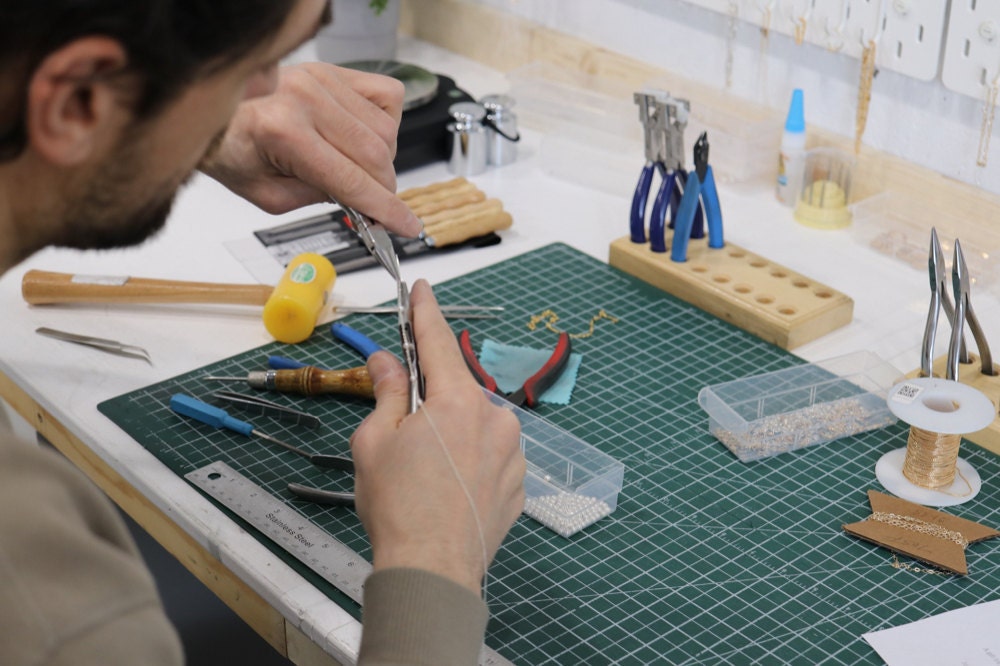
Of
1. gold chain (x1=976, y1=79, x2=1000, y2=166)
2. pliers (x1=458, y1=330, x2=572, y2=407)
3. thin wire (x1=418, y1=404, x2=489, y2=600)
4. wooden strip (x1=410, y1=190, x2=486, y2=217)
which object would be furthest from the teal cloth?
gold chain (x1=976, y1=79, x2=1000, y2=166)

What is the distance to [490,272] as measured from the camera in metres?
1.78

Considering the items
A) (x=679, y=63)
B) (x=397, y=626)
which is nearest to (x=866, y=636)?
(x=397, y=626)

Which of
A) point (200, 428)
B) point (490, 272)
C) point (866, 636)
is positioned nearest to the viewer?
point (866, 636)

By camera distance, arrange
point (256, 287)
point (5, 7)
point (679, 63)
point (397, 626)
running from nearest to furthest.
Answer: point (5, 7) < point (397, 626) < point (256, 287) < point (679, 63)

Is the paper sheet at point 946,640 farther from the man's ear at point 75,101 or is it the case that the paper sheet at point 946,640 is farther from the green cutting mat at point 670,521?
the man's ear at point 75,101

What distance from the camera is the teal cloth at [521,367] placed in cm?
150

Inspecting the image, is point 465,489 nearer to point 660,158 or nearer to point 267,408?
point 267,408

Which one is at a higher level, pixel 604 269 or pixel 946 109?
pixel 946 109

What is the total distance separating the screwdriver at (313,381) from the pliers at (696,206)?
1.64 ft

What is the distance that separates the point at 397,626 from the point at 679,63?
1493mm

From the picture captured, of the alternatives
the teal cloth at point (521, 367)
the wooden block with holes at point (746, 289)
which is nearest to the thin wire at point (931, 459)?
the wooden block with holes at point (746, 289)

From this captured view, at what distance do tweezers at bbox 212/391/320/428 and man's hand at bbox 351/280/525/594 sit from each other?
337 mm

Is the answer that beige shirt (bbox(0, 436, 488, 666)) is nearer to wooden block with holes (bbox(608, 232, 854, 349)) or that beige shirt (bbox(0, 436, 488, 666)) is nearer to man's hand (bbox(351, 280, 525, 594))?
man's hand (bbox(351, 280, 525, 594))

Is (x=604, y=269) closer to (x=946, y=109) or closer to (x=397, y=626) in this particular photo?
(x=946, y=109)
